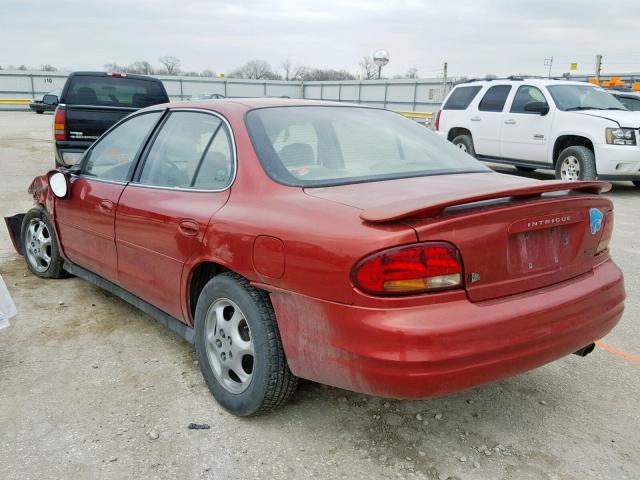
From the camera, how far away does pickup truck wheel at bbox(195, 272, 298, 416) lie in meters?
2.57

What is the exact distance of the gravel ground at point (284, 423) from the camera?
2.45 metres

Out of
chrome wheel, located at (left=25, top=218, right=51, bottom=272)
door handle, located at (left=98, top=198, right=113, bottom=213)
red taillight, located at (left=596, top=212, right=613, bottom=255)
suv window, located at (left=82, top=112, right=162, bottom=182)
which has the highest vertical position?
suv window, located at (left=82, top=112, right=162, bottom=182)

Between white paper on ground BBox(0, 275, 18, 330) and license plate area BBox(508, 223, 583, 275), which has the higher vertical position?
license plate area BBox(508, 223, 583, 275)

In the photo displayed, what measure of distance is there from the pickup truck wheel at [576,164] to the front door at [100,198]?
7.71m

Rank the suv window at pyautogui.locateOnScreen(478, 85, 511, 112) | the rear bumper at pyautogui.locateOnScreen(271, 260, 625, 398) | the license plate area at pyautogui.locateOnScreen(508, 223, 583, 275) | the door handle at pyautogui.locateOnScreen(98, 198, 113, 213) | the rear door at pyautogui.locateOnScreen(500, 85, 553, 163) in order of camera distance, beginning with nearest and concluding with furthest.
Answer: the rear bumper at pyautogui.locateOnScreen(271, 260, 625, 398), the license plate area at pyautogui.locateOnScreen(508, 223, 583, 275), the door handle at pyautogui.locateOnScreen(98, 198, 113, 213), the rear door at pyautogui.locateOnScreen(500, 85, 553, 163), the suv window at pyautogui.locateOnScreen(478, 85, 511, 112)

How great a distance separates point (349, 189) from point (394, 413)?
1151 mm

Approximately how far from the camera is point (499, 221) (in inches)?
88.7

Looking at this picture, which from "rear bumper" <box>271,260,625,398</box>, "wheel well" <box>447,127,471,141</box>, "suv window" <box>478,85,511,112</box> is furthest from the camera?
"wheel well" <box>447,127,471,141</box>

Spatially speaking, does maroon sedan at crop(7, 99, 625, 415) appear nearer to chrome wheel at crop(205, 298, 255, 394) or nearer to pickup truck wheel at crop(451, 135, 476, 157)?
chrome wheel at crop(205, 298, 255, 394)

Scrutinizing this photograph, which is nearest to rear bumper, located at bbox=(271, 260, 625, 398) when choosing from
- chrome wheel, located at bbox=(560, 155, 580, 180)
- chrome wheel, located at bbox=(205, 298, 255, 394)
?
chrome wheel, located at bbox=(205, 298, 255, 394)

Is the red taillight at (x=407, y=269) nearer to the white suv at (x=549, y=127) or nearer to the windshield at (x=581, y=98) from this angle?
the white suv at (x=549, y=127)

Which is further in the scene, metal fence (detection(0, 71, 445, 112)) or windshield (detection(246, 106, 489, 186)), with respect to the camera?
metal fence (detection(0, 71, 445, 112))

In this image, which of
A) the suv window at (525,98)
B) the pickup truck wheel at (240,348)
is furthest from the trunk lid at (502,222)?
the suv window at (525,98)

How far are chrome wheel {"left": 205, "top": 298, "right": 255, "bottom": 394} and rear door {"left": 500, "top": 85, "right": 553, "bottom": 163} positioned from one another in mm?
8806
